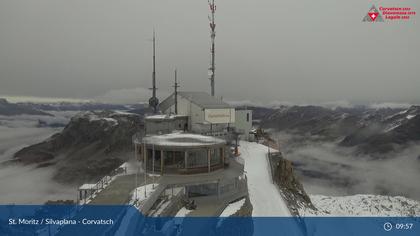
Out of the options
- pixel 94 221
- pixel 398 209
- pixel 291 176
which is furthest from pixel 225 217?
pixel 398 209

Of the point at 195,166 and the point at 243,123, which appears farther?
the point at 243,123

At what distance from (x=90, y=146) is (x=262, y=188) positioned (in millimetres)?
78937

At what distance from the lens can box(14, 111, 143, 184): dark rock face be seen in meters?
86.4

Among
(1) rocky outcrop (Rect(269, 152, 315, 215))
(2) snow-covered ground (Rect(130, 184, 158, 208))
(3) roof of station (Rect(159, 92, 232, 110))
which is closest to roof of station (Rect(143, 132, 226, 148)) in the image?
(2) snow-covered ground (Rect(130, 184, 158, 208))

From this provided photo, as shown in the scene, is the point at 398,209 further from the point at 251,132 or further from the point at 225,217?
the point at 225,217

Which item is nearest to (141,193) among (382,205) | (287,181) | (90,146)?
(287,181)

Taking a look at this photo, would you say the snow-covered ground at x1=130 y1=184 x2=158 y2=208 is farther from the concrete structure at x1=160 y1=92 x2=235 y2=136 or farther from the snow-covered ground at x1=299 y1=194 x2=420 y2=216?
the snow-covered ground at x1=299 y1=194 x2=420 y2=216

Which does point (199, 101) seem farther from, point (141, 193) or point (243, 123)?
point (141, 193)

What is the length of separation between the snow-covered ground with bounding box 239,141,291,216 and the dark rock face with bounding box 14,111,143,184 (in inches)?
2235

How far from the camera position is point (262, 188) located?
28.7 meters

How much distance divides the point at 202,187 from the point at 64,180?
69.3m

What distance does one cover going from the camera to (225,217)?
64.6 ft

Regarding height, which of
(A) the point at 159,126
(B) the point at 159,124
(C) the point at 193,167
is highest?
(B) the point at 159,124
